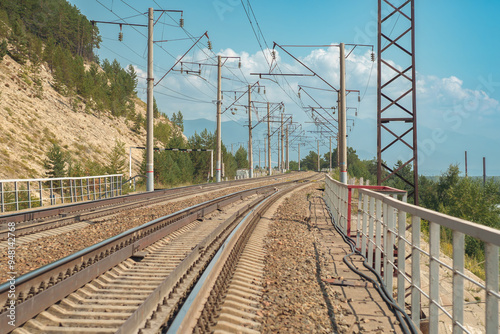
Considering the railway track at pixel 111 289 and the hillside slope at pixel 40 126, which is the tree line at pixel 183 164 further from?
the railway track at pixel 111 289

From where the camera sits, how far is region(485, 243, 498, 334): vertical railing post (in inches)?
111

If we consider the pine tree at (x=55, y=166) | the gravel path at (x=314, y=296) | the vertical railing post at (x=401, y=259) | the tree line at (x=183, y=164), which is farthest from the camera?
the tree line at (x=183, y=164)

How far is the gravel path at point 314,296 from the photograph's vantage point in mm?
4406

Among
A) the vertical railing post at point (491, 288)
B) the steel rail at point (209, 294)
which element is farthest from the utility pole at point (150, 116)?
the vertical railing post at point (491, 288)

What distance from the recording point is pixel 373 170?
351 feet

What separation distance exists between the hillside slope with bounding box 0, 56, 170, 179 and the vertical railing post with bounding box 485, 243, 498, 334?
1345 inches

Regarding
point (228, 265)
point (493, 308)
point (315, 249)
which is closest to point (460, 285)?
point (493, 308)

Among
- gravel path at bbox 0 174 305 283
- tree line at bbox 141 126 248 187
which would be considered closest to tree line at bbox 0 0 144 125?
tree line at bbox 141 126 248 187

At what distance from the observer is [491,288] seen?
287 centimetres

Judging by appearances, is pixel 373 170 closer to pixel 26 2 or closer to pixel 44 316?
pixel 26 2

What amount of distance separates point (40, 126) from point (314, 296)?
45.8 meters

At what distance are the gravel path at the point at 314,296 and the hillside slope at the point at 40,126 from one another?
29.7m

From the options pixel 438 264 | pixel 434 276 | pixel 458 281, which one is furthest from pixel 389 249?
pixel 458 281

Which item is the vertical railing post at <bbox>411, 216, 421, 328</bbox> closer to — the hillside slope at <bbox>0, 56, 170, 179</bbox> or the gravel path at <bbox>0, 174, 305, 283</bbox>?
the gravel path at <bbox>0, 174, 305, 283</bbox>
